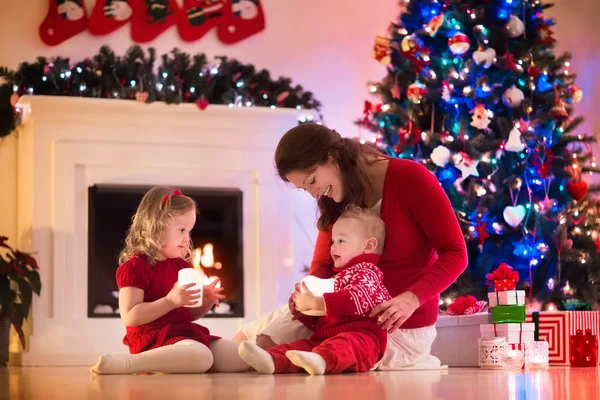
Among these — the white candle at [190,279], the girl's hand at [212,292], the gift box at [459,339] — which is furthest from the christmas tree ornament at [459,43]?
the white candle at [190,279]

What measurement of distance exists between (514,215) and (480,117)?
1.60 ft

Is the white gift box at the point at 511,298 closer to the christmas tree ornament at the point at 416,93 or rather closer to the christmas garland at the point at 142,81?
the christmas tree ornament at the point at 416,93

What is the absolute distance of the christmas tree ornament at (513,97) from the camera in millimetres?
4340

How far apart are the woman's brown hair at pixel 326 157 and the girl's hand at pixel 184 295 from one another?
0.39m

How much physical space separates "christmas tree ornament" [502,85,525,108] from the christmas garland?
1.57m

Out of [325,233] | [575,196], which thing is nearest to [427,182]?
[325,233]

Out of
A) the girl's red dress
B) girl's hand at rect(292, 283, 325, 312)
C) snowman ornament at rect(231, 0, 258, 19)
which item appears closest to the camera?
girl's hand at rect(292, 283, 325, 312)

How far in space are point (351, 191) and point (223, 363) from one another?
593 mm

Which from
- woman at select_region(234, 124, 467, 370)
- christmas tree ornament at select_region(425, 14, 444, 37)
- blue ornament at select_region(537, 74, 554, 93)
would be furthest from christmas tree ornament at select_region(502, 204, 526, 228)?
woman at select_region(234, 124, 467, 370)

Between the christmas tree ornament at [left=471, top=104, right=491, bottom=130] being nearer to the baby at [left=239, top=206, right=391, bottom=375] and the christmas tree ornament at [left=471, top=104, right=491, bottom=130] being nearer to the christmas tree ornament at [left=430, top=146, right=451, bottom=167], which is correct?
the christmas tree ornament at [left=430, top=146, right=451, bottom=167]

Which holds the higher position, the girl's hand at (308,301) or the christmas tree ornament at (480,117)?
the christmas tree ornament at (480,117)

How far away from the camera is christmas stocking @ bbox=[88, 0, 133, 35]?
5.58m

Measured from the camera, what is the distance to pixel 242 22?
5891 mm

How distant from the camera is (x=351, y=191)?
2576 mm
